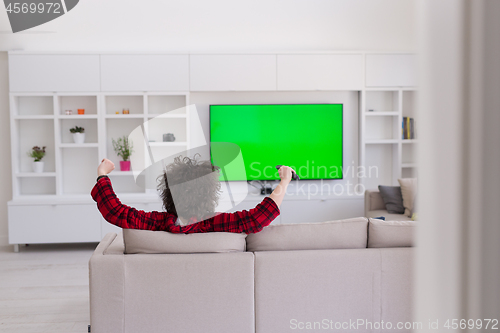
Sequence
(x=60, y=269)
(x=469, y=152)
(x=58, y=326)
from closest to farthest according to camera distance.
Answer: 1. (x=469, y=152)
2. (x=58, y=326)
3. (x=60, y=269)

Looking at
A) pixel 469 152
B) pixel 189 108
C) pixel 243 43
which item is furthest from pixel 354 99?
pixel 469 152

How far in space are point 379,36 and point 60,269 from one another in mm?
4245

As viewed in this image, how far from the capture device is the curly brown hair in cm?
179

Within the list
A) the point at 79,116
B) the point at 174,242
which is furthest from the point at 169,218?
the point at 79,116

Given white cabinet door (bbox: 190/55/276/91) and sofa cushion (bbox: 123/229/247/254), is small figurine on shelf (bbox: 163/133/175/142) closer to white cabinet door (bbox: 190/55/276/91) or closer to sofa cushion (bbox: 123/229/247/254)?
white cabinet door (bbox: 190/55/276/91)

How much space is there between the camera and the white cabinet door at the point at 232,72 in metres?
4.37

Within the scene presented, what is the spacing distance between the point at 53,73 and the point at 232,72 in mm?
1945

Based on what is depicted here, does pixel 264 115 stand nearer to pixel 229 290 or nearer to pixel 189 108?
pixel 189 108

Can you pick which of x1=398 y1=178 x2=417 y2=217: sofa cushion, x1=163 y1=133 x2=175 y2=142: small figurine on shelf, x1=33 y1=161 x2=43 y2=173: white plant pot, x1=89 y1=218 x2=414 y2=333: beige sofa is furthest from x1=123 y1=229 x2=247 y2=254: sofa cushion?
x1=33 y1=161 x2=43 y2=173: white plant pot

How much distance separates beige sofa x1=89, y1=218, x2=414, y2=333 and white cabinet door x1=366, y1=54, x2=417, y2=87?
3111mm

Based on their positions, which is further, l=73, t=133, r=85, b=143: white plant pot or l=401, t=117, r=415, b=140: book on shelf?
l=401, t=117, r=415, b=140: book on shelf

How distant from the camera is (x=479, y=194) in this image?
0.25 metres

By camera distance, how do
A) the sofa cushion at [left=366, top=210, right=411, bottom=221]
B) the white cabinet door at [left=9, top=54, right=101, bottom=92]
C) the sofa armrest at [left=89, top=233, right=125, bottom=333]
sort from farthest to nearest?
1. the white cabinet door at [left=9, top=54, right=101, bottom=92]
2. the sofa cushion at [left=366, top=210, right=411, bottom=221]
3. the sofa armrest at [left=89, top=233, right=125, bottom=333]

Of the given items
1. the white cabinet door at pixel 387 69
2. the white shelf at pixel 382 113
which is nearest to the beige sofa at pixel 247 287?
the white shelf at pixel 382 113
